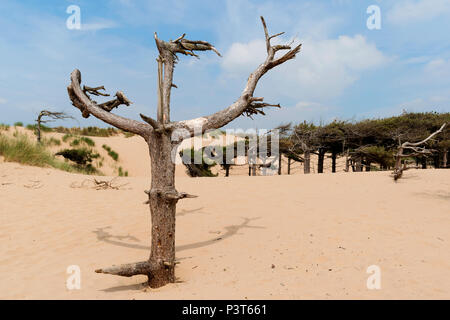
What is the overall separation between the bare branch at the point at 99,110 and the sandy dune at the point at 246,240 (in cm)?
188

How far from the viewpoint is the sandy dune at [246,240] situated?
288 centimetres

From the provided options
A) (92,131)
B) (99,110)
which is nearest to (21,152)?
(99,110)

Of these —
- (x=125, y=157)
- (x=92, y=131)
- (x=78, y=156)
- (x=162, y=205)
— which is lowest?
(x=162, y=205)

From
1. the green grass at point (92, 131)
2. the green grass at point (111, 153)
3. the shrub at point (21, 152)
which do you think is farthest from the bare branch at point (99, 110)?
the green grass at point (92, 131)

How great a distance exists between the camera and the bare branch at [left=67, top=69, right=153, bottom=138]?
3.31m

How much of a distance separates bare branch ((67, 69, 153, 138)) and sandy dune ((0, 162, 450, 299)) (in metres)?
1.88

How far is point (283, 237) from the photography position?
443cm

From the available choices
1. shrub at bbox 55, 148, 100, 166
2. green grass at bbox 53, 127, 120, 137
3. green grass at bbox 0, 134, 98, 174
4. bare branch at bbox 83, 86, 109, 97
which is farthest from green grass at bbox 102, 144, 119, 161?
bare branch at bbox 83, 86, 109, 97

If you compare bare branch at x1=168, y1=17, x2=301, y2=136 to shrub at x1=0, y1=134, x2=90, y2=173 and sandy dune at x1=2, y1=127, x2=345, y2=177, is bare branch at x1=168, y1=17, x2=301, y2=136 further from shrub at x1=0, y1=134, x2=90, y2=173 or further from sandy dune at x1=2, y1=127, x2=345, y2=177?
sandy dune at x1=2, y1=127, x2=345, y2=177

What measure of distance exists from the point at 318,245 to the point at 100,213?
4886 millimetres

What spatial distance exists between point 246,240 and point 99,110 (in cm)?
294

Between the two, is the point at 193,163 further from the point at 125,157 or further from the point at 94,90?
the point at 94,90

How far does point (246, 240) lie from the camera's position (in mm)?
4418
